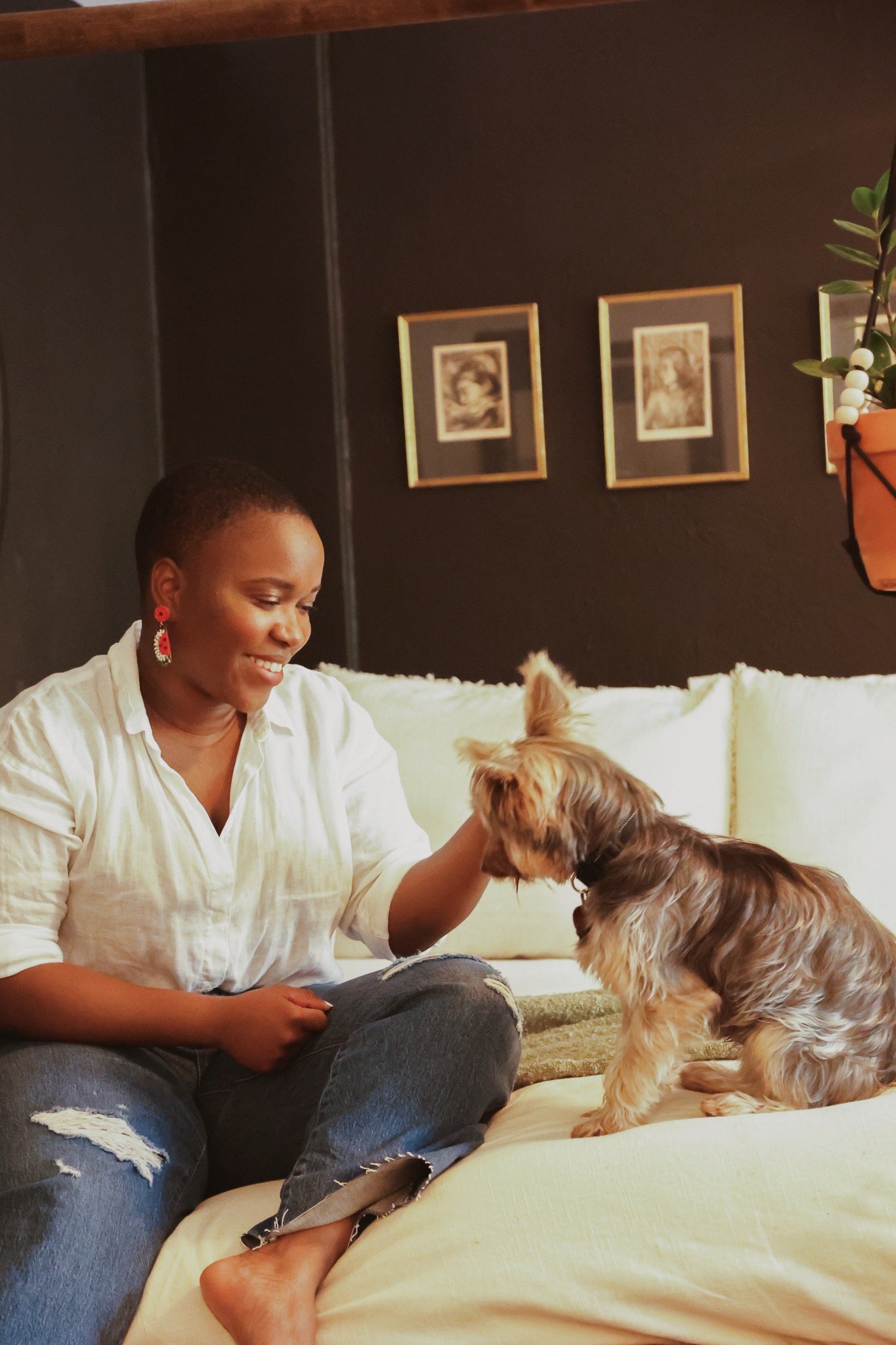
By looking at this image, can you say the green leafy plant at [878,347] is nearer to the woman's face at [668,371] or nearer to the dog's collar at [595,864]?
the dog's collar at [595,864]

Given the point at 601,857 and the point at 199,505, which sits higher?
the point at 199,505

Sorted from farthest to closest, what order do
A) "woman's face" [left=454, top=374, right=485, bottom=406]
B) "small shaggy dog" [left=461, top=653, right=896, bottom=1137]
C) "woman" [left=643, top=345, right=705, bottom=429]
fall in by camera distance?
"woman's face" [left=454, top=374, right=485, bottom=406], "woman" [left=643, top=345, right=705, bottom=429], "small shaggy dog" [left=461, top=653, right=896, bottom=1137]

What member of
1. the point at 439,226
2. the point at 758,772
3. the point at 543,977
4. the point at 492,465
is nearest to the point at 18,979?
the point at 543,977

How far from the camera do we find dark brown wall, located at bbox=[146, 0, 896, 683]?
3.78m

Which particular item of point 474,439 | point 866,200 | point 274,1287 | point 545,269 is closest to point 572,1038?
point 274,1287

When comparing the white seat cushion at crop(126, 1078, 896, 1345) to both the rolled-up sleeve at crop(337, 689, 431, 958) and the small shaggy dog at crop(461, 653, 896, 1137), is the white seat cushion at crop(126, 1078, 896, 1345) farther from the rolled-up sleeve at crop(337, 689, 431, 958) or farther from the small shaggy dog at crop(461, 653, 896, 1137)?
the rolled-up sleeve at crop(337, 689, 431, 958)

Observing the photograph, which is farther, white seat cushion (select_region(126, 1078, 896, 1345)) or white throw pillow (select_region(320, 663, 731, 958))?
white throw pillow (select_region(320, 663, 731, 958))

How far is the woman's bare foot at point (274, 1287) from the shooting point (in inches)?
60.2

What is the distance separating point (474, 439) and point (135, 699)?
2.06m

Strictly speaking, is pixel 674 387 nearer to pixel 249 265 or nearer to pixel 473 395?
pixel 473 395

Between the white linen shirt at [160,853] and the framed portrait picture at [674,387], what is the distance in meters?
1.90

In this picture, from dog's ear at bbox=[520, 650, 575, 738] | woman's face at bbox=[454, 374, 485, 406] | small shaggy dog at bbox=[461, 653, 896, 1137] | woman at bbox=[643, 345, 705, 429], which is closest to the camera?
small shaggy dog at bbox=[461, 653, 896, 1137]

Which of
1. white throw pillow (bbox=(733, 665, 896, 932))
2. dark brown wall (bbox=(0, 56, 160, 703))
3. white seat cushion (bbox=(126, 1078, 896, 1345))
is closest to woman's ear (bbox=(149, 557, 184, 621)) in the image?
white seat cushion (bbox=(126, 1078, 896, 1345))

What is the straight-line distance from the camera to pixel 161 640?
7.05 ft
